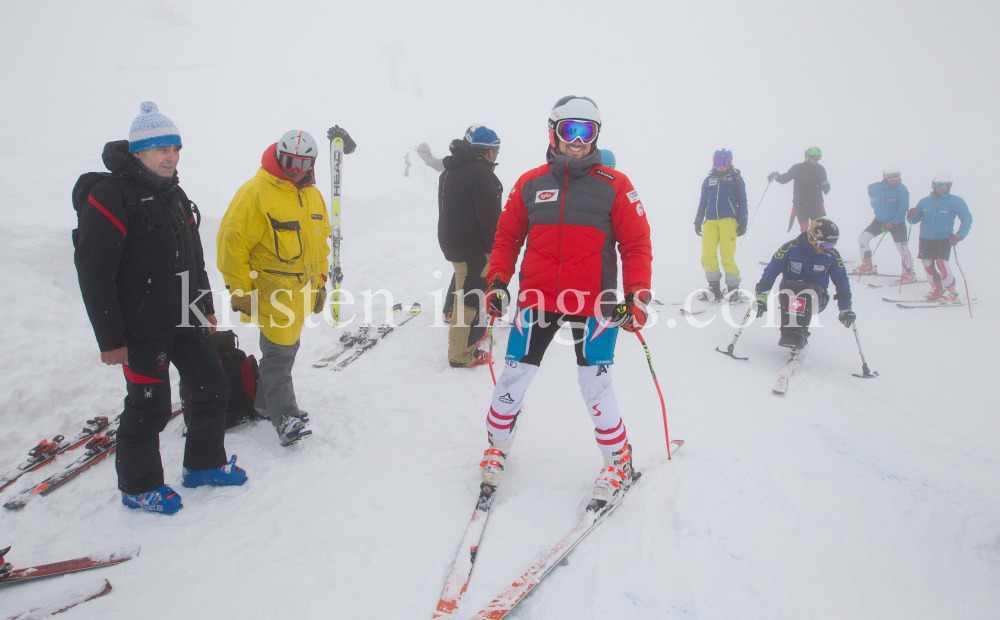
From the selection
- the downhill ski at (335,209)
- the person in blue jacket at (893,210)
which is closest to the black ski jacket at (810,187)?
the person in blue jacket at (893,210)

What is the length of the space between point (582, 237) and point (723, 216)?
5.31 metres

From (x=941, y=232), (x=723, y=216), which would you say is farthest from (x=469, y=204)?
(x=941, y=232)

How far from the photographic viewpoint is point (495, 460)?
111 inches

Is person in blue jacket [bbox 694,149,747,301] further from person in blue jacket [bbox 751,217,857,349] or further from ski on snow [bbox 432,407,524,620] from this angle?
ski on snow [bbox 432,407,524,620]

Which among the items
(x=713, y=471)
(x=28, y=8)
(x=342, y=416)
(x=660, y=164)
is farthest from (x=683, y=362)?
(x=28, y=8)

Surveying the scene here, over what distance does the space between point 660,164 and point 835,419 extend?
2320 cm

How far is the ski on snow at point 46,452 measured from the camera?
2953mm

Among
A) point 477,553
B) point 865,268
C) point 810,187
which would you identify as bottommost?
point 477,553

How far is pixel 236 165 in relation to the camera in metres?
9.84

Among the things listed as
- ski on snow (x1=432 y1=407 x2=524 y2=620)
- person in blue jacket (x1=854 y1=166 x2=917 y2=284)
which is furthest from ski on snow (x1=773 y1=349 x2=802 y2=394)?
person in blue jacket (x1=854 y1=166 x2=917 y2=284)

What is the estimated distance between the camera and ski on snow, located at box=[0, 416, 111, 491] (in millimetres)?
2953

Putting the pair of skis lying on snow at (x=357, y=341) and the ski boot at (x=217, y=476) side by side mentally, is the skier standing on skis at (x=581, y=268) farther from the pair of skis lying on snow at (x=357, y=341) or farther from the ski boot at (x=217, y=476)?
the pair of skis lying on snow at (x=357, y=341)

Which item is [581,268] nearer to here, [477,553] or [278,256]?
[477,553]

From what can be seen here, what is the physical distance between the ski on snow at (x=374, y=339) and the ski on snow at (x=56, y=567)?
272 centimetres
